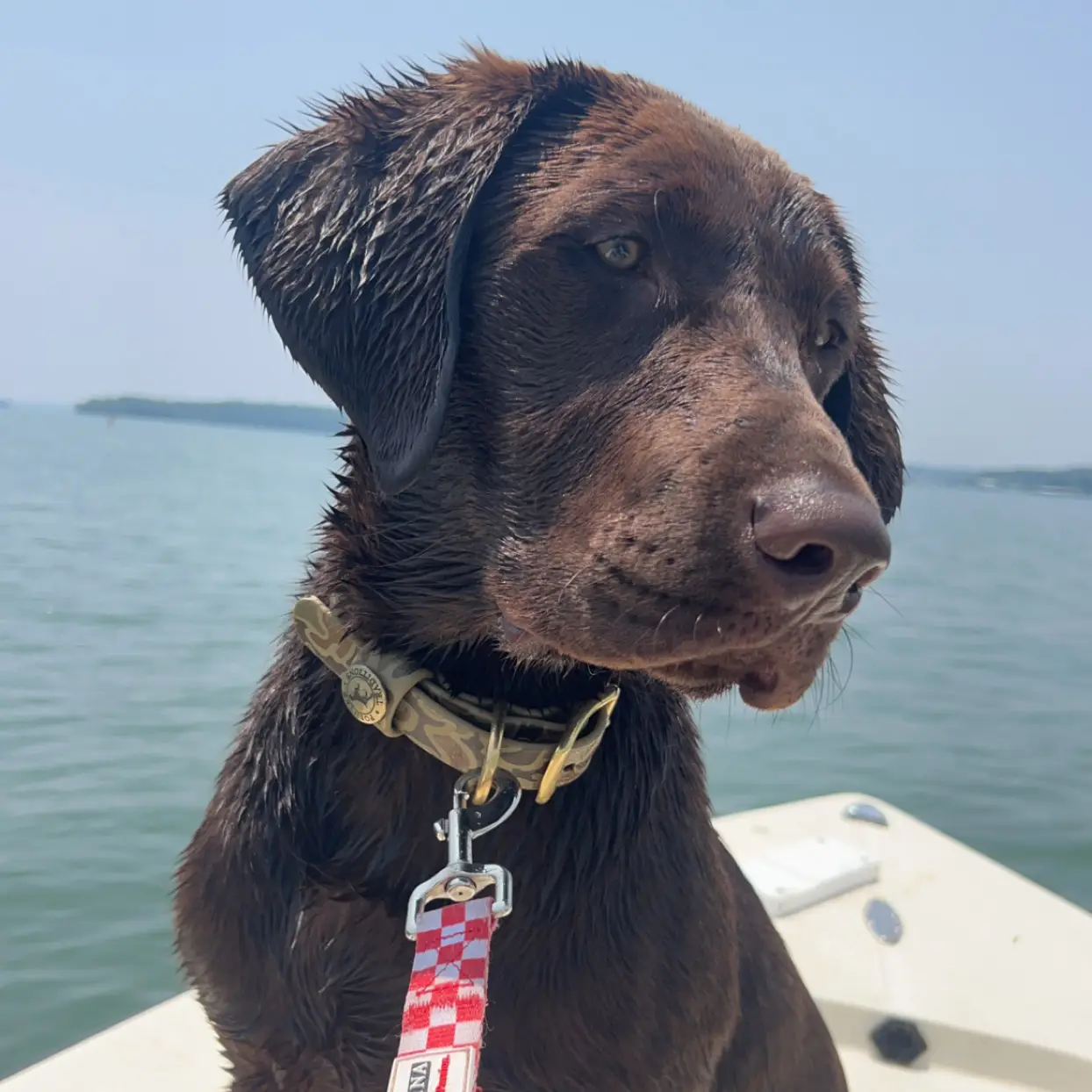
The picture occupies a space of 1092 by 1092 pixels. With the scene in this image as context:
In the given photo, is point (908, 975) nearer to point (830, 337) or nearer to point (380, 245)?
point (830, 337)

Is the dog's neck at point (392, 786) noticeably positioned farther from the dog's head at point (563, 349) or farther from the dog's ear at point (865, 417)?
the dog's ear at point (865, 417)

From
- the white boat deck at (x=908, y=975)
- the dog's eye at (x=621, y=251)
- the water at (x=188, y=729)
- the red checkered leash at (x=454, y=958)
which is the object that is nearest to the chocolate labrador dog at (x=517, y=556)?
the dog's eye at (x=621, y=251)

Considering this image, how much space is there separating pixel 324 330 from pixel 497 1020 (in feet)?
3.51

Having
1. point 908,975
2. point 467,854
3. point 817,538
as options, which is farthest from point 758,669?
point 908,975

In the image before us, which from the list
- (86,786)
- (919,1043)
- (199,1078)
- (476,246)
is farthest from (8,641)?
(476,246)

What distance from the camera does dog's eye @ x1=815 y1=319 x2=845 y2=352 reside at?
70.8 inches

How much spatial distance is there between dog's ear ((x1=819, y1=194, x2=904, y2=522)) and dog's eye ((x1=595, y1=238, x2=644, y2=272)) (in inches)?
26.8

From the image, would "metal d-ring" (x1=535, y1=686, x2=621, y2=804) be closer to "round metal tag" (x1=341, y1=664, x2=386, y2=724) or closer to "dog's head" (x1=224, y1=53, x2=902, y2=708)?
"dog's head" (x1=224, y1=53, x2=902, y2=708)

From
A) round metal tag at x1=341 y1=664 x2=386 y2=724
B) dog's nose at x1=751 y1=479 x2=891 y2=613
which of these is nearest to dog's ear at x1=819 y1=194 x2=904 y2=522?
dog's nose at x1=751 y1=479 x2=891 y2=613

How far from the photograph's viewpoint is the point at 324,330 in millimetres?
1598

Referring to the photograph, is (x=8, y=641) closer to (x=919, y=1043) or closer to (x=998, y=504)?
(x=919, y=1043)

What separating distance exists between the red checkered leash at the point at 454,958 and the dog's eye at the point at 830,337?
0.88 metres

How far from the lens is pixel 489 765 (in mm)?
→ 1613

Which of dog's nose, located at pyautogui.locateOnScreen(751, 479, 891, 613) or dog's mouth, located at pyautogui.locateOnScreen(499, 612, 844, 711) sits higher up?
dog's nose, located at pyautogui.locateOnScreen(751, 479, 891, 613)
